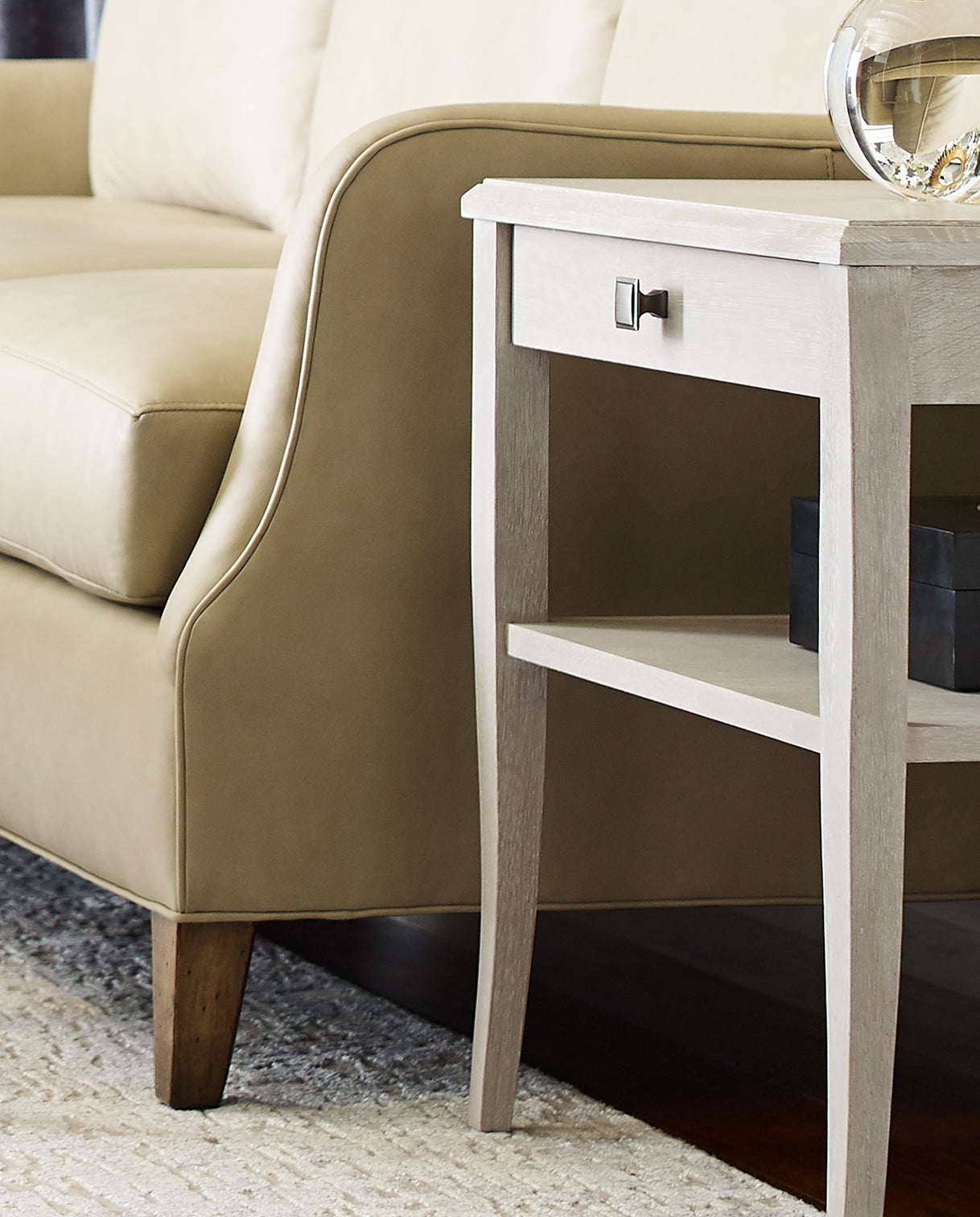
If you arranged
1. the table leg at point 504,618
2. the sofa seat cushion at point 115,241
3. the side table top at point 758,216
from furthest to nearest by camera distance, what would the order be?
the sofa seat cushion at point 115,241 → the table leg at point 504,618 → the side table top at point 758,216

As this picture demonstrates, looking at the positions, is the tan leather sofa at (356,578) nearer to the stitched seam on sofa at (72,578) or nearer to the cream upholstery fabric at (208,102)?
the stitched seam on sofa at (72,578)

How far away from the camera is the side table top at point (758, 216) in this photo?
923 mm

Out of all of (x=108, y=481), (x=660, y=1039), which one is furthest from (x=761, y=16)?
(x=660, y=1039)

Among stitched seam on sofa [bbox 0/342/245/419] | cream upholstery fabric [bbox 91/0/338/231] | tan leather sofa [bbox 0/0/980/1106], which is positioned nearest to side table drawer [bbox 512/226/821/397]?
tan leather sofa [bbox 0/0/980/1106]

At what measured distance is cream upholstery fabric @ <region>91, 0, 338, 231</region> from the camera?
2287mm

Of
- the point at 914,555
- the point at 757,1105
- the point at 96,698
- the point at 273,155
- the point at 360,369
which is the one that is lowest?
the point at 757,1105

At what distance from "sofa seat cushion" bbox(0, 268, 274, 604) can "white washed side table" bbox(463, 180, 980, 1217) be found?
7.2 inches

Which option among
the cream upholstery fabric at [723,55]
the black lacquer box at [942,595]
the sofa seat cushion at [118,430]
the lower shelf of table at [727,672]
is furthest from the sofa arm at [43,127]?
the black lacquer box at [942,595]

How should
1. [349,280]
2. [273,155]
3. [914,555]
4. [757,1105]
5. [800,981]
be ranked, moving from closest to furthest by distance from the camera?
1. [914,555]
2. [349,280]
3. [757,1105]
4. [800,981]
5. [273,155]

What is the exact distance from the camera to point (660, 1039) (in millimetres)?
1421

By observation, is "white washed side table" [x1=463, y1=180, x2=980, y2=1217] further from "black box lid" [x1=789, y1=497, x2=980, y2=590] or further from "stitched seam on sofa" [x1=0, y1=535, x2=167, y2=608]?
"stitched seam on sofa" [x1=0, y1=535, x2=167, y2=608]

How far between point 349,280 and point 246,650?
22 cm

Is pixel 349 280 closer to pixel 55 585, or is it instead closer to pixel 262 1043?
pixel 55 585

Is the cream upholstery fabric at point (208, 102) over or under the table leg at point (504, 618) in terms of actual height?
over
